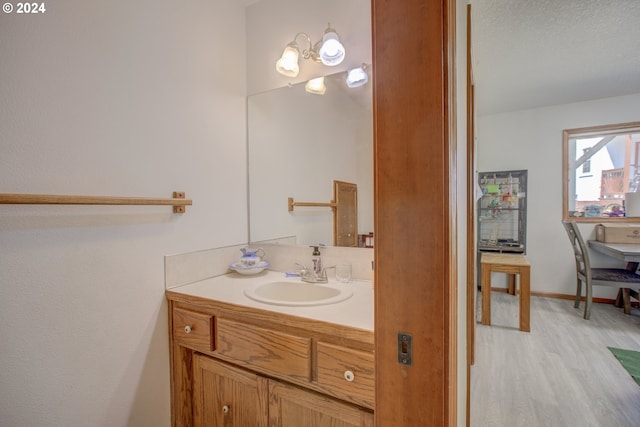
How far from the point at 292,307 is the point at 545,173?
423 cm

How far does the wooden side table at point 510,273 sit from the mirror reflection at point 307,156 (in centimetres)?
205

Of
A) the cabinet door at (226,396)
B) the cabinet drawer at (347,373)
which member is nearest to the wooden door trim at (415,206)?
the cabinet drawer at (347,373)

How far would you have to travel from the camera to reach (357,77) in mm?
1480

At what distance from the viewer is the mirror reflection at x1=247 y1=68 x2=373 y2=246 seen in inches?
60.2

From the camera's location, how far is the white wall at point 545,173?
3562 millimetres

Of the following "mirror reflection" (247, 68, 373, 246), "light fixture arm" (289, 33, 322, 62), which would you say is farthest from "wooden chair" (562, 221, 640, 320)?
"light fixture arm" (289, 33, 322, 62)

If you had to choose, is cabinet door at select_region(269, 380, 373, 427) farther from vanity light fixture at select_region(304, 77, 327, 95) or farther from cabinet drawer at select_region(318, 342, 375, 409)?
vanity light fixture at select_region(304, 77, 327, 95)

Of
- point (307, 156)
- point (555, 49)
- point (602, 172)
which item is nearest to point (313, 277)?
point (307, 156)

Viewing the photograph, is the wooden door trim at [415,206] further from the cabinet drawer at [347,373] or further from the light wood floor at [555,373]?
the light wood floor at [555,373]

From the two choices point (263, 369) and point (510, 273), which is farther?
point (510, 273)

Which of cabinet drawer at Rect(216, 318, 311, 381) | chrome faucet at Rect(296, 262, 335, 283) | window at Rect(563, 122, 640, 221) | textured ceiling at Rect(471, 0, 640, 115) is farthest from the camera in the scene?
window at Rect(563, 122, 640, 221)

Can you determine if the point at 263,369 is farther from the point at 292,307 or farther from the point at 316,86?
the point at 316,86

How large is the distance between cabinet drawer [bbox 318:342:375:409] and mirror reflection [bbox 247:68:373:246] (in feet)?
2.35

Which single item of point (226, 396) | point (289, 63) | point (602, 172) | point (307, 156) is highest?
point (289, 63)
